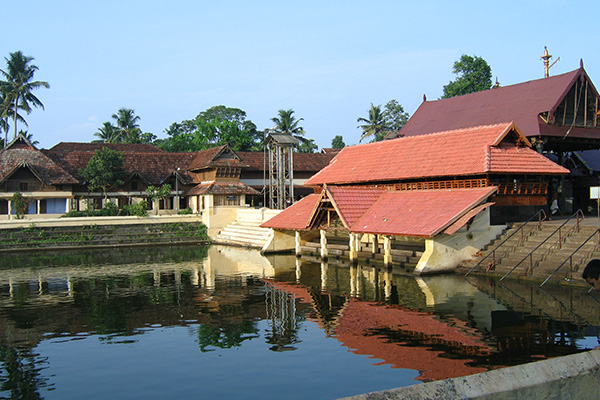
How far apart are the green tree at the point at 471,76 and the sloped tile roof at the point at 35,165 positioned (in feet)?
132

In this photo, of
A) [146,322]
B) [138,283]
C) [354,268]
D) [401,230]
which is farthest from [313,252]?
[146,322]

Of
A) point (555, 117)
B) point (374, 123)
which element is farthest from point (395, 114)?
point (555, 117)

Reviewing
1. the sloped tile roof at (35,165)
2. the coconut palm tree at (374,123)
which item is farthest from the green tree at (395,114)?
the sloped tile roof at (35,165)

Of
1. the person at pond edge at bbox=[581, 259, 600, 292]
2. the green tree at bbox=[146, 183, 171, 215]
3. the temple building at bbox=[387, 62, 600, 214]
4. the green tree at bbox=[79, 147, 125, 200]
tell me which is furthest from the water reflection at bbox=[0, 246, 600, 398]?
the green tree at bbox=[146, 183, 171, 215]

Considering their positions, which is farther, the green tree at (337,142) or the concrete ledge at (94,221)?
the green tree at (337,142)

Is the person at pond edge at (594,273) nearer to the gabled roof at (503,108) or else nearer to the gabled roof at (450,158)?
the gabled roof at (450,158)

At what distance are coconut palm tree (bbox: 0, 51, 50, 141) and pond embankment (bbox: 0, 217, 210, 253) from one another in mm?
22141

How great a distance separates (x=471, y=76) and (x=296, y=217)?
39127 mm

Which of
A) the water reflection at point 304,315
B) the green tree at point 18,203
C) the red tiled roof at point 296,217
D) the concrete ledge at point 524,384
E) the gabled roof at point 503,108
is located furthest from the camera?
the green tree at point 18,203

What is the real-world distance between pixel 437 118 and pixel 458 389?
111 feet

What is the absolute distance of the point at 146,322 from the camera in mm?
15938

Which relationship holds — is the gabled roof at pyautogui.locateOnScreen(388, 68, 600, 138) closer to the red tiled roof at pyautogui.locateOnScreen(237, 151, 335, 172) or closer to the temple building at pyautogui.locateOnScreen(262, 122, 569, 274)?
the temple building at pyautogui.locateOnScreen(262, 122, 569, 274)

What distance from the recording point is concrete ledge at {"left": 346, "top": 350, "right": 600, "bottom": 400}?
4.66m

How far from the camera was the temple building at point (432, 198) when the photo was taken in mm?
22312
